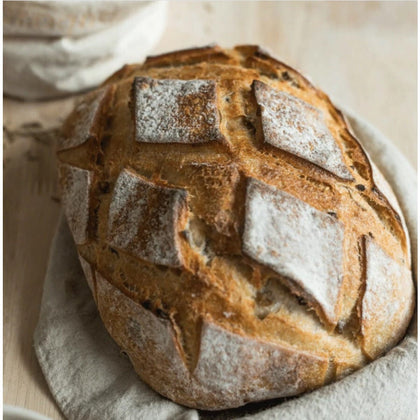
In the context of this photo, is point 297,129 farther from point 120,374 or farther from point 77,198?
point 120,374

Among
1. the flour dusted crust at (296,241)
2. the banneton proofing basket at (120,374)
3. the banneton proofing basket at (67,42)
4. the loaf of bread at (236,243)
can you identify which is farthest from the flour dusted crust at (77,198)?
the banneton proofing basket at (67,42)

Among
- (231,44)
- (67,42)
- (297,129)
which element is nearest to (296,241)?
(297,129)

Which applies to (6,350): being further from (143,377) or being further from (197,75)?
(197,75)

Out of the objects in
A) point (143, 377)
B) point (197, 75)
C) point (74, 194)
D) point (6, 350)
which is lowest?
point (6, 350)

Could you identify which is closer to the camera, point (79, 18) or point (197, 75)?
point (197, 75)

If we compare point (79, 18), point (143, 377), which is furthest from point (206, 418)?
point (79, 18)

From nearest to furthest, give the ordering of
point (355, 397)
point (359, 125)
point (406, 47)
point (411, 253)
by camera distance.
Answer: point (355, 397)
point (411, 253)
point (359, 125)
point (406, 47)
